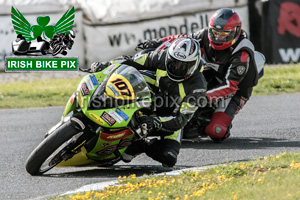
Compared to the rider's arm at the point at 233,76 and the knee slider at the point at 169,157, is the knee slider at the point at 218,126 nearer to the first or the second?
the rider's arm at the point at 233,76

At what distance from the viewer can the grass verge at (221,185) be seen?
457 cm

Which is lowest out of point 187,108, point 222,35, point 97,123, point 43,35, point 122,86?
point 43,35

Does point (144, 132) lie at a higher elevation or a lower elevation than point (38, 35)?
higher

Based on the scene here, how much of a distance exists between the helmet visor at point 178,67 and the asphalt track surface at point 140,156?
1.01 m

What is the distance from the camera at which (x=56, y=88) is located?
13.0m

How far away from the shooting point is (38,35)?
13.9 m

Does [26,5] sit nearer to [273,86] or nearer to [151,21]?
[151,21]

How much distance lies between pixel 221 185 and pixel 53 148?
5.40 ft

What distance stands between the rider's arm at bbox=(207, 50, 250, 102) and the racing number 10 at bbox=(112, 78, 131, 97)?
7.50ft

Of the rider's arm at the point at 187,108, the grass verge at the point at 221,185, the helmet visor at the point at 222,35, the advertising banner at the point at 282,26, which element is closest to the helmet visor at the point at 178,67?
the rider's arm at the point at 187,108

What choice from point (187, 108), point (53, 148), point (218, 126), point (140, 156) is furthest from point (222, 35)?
point (53, 148)

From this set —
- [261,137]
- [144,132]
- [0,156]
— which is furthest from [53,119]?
[144,132]

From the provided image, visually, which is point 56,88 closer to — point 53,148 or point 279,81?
point 279,81

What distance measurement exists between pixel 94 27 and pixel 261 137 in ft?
22.6
